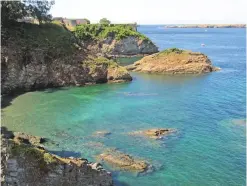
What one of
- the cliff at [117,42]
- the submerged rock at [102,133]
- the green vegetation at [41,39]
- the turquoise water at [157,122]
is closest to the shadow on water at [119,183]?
the turquoise water at [157,122]

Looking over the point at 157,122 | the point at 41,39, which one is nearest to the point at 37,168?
the point at 157,122

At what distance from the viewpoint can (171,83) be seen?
71500 mm

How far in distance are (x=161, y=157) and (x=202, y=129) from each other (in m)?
10.1

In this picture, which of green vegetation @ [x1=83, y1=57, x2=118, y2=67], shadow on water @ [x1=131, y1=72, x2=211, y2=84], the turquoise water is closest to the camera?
the turquoise water

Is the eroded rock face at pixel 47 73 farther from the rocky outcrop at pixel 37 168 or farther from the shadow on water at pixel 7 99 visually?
the rocky outcrop at pixel 37 168

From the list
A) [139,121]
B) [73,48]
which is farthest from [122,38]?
[139,121]

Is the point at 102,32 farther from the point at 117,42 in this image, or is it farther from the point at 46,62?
the point at 46,62

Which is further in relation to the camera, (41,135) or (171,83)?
(171,83)

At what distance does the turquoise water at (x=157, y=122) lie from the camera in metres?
32.0

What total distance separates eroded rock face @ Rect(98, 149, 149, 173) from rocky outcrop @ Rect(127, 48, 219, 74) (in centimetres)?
5026

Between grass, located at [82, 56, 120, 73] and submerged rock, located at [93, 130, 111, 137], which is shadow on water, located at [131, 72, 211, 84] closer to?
grass, located at [82, 56, 120, 73]

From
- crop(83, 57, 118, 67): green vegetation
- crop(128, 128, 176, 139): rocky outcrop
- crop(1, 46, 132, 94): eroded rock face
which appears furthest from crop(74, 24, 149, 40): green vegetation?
crop(128, 128, 176, 139): rocky outcrop

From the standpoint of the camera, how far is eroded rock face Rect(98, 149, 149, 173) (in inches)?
1264

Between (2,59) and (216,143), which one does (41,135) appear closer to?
(216,143)
